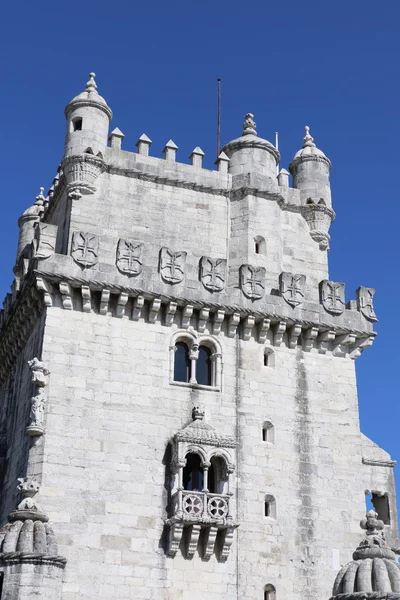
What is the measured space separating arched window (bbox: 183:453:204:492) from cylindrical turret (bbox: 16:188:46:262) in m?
15.5

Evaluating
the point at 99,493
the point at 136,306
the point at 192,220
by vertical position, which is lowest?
the point at 99,493

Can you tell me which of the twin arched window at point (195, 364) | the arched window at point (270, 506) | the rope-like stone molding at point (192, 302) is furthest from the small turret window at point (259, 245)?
the arched window at point (270, 506)

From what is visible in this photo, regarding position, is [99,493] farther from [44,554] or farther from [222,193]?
[222,193]

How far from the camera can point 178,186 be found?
109 feet

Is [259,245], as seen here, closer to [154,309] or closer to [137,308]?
[154,309]

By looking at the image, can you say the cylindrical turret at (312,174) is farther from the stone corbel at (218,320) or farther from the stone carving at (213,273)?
the stone corbel at (218,320)

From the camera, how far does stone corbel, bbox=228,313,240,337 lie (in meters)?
30.4

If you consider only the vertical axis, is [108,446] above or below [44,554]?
above

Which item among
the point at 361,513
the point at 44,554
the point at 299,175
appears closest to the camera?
the point at 44,554

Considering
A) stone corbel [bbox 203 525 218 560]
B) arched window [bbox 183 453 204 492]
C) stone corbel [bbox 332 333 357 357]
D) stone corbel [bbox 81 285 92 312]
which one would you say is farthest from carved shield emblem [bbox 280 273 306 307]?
stone corbel [bbox 203 525 218 560]

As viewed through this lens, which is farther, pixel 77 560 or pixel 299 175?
pixel 299 175

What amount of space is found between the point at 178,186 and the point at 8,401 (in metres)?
10.1

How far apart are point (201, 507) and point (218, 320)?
6.35m

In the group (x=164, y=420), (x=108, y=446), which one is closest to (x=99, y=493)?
(x=108, y=446)
